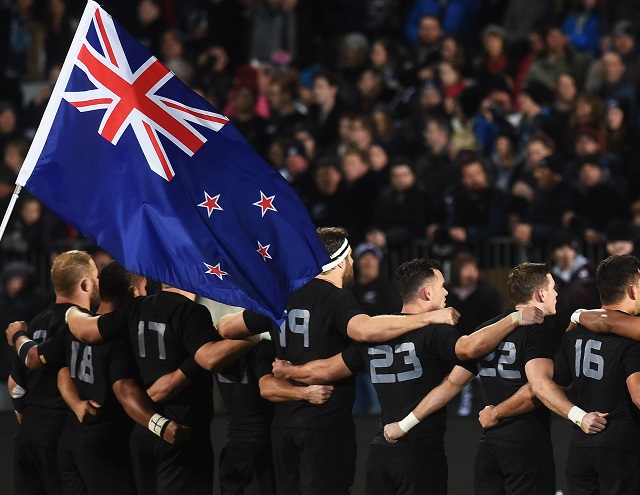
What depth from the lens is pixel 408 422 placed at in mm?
8719

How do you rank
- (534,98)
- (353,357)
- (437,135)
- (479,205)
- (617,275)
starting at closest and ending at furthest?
(617,275) → (353,357) → (479,205) → (437,135) → (534,98)

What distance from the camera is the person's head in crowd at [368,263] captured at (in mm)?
13922

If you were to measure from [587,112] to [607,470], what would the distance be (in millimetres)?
7489

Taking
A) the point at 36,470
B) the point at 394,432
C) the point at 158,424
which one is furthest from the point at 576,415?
Answer: the point at 36,470

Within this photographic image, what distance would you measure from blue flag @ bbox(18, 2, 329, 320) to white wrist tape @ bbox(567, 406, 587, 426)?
5.61ft

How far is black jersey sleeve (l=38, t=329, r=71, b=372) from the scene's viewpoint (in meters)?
9.91

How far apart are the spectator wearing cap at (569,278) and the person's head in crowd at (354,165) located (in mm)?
2497

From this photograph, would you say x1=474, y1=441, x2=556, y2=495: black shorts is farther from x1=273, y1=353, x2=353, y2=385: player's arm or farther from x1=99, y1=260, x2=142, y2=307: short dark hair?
x1=99, y1=260, x2=142, y2=307: short dark hair

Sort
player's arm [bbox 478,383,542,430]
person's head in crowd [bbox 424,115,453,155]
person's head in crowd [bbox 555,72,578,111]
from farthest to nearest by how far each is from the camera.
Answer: person's head in crowd [bbox 424,115,453,155]
person's head in crowd [bbox 555,72,578,111]
player's arm [bbox 478,383,542,430]

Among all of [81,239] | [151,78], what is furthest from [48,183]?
[81,239]

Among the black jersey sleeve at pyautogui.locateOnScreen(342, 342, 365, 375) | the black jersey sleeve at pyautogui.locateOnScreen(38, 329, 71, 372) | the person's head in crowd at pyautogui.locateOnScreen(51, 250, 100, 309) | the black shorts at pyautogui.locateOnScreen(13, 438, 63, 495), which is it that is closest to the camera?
the black jersey sleeve at pyautogui.locateOnScreen(342, 342, 365, 375)

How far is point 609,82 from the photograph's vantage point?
52.3 feet

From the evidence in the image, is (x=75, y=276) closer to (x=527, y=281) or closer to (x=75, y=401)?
(x=75, y=401)

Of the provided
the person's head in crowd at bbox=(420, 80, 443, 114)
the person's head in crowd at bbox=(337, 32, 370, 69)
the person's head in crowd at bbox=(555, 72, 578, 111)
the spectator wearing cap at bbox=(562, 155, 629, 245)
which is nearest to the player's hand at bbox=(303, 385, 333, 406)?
the spectator wearing cap at bbox=(562, 155, 629, 245)
